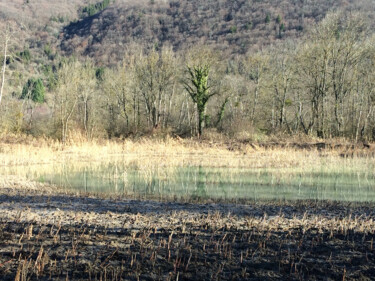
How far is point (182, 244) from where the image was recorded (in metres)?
6.67

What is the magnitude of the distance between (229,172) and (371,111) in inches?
694

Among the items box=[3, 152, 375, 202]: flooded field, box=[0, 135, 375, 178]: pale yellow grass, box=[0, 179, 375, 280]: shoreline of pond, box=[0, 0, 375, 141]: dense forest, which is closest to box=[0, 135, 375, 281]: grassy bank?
box=[0, 179, 375, 280]: shoreline of pond

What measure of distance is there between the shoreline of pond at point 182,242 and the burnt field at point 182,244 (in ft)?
0.05

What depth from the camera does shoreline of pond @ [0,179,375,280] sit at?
5523 mm

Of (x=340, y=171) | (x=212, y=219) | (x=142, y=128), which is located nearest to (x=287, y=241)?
(x=212, y=219)

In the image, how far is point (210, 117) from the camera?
145 ft

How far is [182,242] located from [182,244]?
0.11 m

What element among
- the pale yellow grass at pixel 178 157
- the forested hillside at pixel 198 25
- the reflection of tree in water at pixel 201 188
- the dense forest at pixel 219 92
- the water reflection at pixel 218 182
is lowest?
the reflection of tree in water at pixel 201 188

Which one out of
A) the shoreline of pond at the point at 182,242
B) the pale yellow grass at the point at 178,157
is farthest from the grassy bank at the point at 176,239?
the pale yellow grass at the point at 178,157

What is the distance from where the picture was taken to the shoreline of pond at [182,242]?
552 cm

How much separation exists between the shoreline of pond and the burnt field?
0.01 metres

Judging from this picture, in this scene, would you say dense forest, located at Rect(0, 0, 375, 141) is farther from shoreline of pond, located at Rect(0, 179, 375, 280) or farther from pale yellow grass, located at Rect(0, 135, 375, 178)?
shoreline of pond, located at Rect(0, 179, 375, 280)

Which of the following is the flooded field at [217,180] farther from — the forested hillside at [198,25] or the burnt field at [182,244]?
the forested hillside at [198,25]

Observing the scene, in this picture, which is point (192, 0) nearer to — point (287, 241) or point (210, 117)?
point (210, 117)
